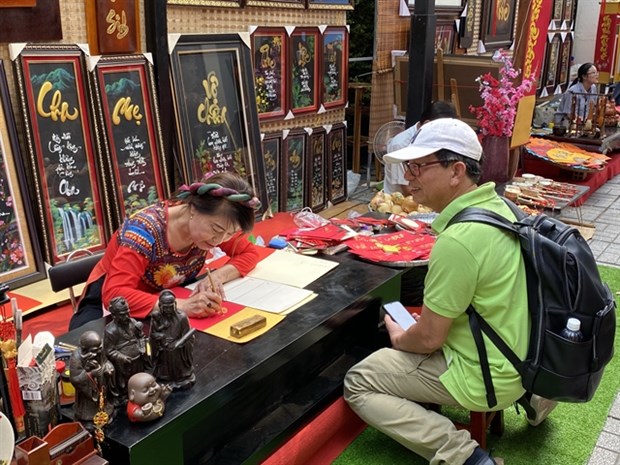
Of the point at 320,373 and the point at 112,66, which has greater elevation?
the point at 112,66

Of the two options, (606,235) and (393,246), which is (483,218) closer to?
(393,246)

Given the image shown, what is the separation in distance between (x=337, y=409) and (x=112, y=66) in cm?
259

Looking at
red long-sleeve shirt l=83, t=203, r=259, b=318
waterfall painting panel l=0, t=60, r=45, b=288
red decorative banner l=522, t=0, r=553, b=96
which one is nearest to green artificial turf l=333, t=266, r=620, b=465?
red long-sleeve shirt l=83, t=203, r=259, b=318

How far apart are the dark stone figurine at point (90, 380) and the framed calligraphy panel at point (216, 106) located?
2894 millimetres

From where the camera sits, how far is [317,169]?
21.3ft

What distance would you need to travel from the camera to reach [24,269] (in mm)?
3762

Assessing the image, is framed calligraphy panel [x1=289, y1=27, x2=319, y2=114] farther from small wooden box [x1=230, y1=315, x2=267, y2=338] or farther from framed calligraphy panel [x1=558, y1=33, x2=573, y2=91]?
framed calligraphy panel [x1=558, y1=33, x2=573, y2=91]

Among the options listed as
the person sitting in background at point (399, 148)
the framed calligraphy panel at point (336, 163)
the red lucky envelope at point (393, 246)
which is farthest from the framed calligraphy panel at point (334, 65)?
the red lucky envelope at point (393, 246)

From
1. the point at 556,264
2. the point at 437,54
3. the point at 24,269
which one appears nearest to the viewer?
the point at 556,264

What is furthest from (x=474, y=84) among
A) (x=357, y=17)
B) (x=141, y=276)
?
(x=141, y=276)

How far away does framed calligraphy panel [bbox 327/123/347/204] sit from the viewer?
664 cm

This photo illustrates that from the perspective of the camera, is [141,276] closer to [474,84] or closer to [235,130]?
[235,130]

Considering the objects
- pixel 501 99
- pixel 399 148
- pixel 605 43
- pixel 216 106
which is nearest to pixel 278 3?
pixel 216 106

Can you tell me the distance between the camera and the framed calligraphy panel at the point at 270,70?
5.40 meters
